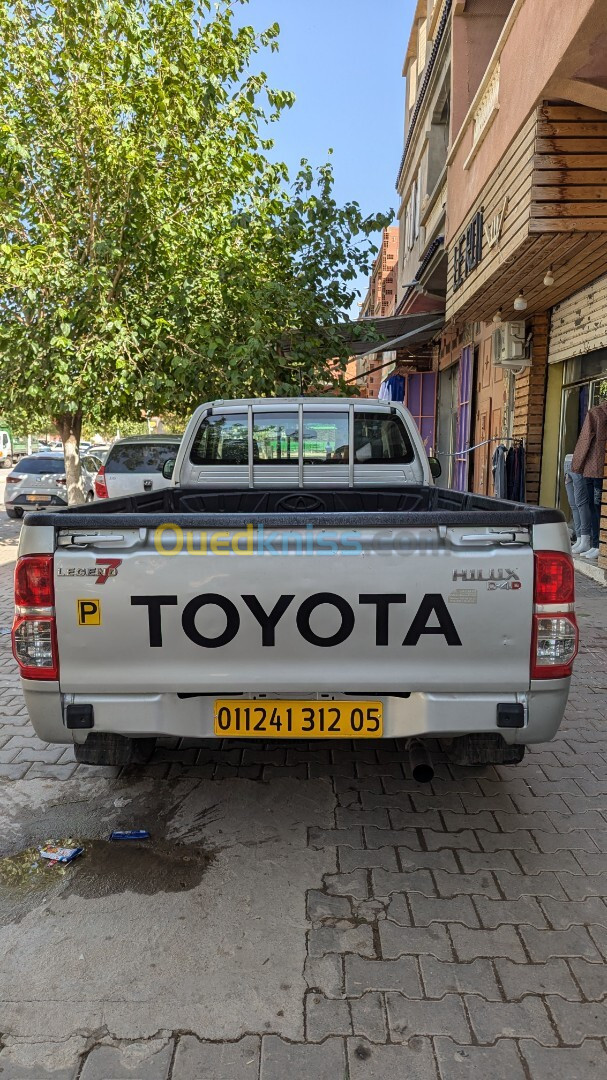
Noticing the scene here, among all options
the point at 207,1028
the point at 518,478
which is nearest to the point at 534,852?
the point at 207,1028

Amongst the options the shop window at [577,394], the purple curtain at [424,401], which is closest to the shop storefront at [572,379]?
the shop window at [577,394]

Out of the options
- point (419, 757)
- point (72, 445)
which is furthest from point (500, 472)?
point (419, 757)

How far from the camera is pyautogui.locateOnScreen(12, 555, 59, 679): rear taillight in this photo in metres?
2.66

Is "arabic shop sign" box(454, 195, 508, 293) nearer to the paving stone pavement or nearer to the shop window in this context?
the shop window

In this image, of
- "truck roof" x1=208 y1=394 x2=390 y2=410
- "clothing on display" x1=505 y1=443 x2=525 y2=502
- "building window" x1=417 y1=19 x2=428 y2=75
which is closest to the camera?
"truck roof" x1=208 y1=394 x2=390 y2=410

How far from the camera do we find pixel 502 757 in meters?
2.91

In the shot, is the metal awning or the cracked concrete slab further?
the metal awning

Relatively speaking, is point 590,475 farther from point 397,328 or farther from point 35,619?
point 35,619

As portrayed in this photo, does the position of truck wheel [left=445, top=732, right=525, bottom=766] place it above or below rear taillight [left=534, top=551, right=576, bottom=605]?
below

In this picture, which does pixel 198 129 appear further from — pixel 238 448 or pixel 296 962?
pixel 296 962

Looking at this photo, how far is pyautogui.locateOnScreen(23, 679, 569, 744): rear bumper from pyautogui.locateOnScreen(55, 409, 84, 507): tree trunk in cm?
853

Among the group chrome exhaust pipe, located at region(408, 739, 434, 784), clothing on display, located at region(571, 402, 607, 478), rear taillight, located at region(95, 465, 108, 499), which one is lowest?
chrome exhaust pipe, located at region(408, 739, 434, 784)

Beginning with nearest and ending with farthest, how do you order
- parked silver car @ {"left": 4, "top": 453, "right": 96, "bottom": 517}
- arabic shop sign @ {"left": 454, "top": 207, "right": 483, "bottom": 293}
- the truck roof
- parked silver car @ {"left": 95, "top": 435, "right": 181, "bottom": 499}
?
1. the truck roof
2. arabic shop sign @ {"left": 454, "top": 207, "right": 483, "bottom": 293}
3. parked silver car @ {"left": 95, "top": 435, "right": 181, "bottom": 499}
4. parked silver car @ {"left": 4, "top": 453, "right": 96, "bottom": 517}

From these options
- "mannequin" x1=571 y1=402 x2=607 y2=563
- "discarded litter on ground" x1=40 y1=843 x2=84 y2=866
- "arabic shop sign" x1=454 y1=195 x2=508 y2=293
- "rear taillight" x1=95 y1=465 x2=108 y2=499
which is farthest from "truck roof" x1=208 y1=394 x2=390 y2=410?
"rear taillight" x1=95 y1=465 x2=108 y2=499
